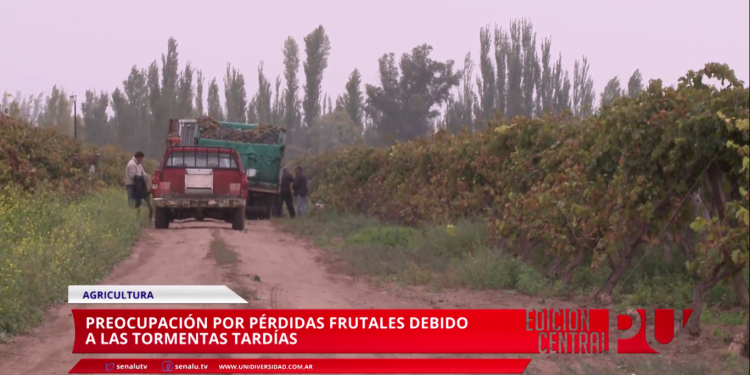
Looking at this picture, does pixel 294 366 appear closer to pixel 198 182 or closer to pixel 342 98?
pixel 198 182

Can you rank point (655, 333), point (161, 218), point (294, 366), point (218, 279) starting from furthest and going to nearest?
point (161, 218)
point (218, 279)
point (655, 333)
point (294, 366)

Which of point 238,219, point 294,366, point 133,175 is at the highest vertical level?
point 133,175

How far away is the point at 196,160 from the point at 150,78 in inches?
1288

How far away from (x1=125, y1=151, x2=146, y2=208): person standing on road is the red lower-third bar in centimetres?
1158

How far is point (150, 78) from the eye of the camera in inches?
1863

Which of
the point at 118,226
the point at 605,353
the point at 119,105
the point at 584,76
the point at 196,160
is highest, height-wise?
the point at 119,105

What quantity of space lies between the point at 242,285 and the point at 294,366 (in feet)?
14.4

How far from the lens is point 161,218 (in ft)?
53.7

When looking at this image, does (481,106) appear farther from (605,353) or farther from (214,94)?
(214,94)

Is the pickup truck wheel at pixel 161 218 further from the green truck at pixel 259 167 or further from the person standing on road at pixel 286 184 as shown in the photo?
the person standing on road at pixel 286 184

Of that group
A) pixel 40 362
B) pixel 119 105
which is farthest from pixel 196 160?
pixel 119 105

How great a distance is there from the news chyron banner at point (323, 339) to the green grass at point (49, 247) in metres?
1.93

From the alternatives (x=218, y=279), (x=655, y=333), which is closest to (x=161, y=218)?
(x=218, y=279)

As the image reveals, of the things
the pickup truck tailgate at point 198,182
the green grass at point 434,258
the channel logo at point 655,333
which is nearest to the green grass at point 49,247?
the pickup truck tailgate at point 198,182
